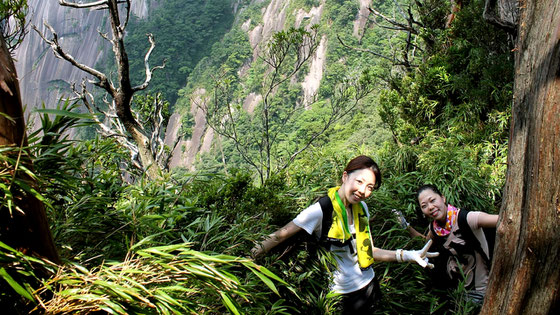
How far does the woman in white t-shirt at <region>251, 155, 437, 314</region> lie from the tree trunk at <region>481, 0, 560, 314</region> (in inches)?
16.9

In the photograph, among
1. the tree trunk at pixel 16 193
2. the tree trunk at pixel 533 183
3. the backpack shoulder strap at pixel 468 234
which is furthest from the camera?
the backpack shoulder strap at pixel 468 234

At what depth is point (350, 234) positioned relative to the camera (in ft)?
5.65

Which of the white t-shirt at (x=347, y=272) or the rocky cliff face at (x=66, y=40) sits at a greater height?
the rocky cliff face at (x=66, y=40)

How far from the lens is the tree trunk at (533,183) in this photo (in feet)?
4.32

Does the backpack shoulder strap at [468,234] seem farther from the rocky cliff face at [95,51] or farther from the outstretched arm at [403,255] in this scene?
the rocky cliff face at [95,51]

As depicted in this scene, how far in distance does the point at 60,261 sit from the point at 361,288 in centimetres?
127

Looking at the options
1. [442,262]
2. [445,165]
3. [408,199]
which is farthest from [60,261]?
[445,165]

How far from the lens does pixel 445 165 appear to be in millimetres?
3625

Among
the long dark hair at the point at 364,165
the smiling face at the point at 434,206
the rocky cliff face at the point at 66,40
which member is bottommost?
the smiling face at the point at 434,206

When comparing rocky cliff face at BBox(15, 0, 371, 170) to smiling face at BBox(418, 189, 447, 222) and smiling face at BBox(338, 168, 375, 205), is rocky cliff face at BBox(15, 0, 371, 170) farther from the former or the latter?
smiling face at BBox(338, 168, 375, 205)

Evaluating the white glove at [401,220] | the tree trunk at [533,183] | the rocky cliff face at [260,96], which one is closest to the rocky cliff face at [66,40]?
the rocky cliff face at [260,96]

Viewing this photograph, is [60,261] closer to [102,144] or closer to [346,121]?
[102,144]

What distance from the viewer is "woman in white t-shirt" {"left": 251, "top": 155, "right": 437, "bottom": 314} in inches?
64.7

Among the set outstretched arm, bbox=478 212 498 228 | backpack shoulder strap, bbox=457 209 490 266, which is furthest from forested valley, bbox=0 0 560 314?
outstretched arm, bbox=478 212 498 228
